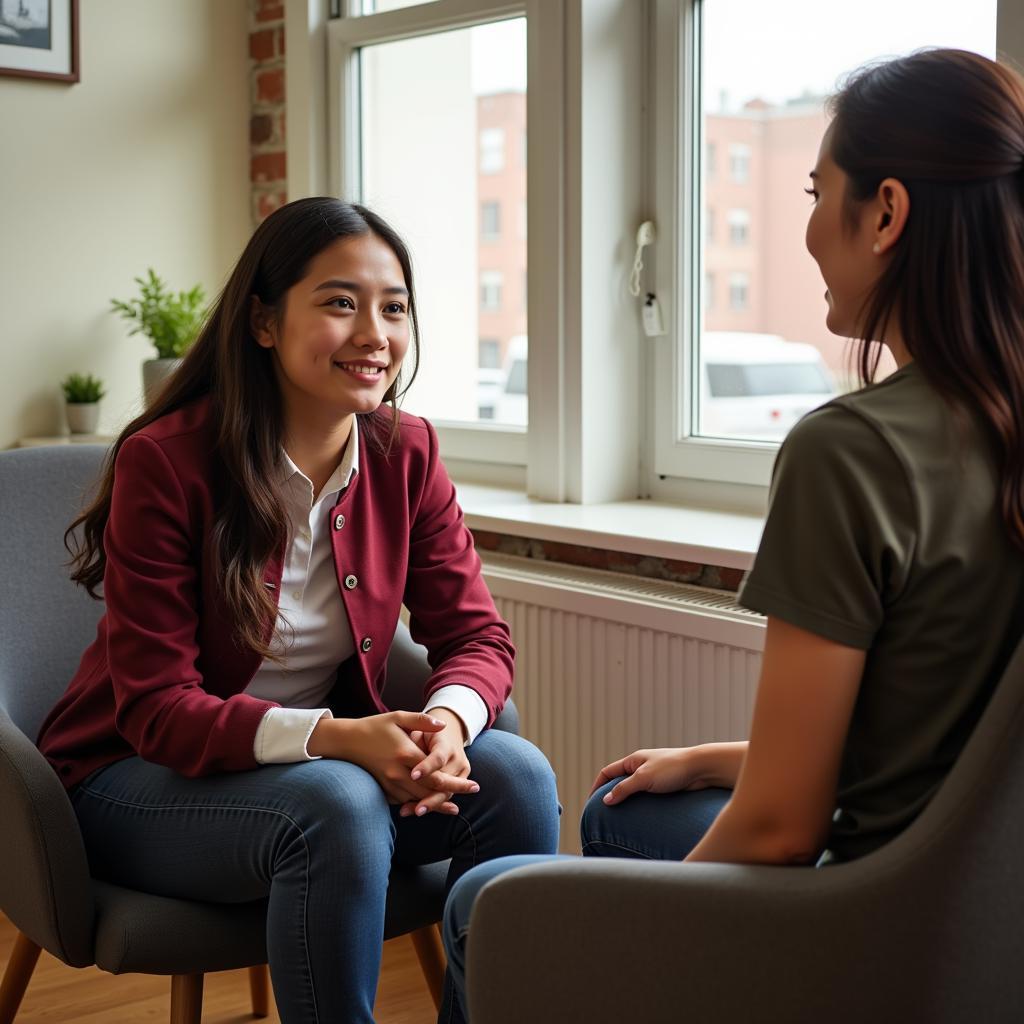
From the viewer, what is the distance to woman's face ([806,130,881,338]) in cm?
102

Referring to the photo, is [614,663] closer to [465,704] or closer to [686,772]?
[465,704]

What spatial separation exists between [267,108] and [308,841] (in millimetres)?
2206

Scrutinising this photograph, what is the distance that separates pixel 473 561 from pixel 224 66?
5.87 ft

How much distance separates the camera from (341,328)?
167cm

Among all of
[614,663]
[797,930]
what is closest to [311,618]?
[614,663]

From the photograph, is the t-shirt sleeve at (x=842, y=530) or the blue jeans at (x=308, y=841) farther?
the blue jeans at (x=308, y=841)

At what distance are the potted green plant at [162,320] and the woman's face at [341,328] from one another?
1.25 m

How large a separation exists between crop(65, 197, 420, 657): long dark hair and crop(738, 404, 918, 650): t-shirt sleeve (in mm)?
809

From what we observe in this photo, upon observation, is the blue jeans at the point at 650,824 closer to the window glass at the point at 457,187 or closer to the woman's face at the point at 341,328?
the woman's face at the point at 341,328

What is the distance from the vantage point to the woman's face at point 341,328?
166 cm

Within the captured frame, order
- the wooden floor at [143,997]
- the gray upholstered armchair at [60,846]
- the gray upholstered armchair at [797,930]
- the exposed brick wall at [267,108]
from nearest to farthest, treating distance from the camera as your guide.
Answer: the gray upholstered armchair at [797,930] < the gray upholstered armchair at [60,846] < the wooden floor at [143,997] < the exposed brick wall at [267,108]

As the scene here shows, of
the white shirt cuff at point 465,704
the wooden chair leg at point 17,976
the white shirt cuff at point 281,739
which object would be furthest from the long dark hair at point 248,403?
the wooden chair leg at point 17,976

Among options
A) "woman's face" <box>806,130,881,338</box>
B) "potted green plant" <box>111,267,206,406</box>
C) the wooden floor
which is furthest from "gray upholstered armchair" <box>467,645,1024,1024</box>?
"potted green plant" <box>111,267,206,406</box>

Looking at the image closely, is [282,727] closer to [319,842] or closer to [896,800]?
[319,842]
